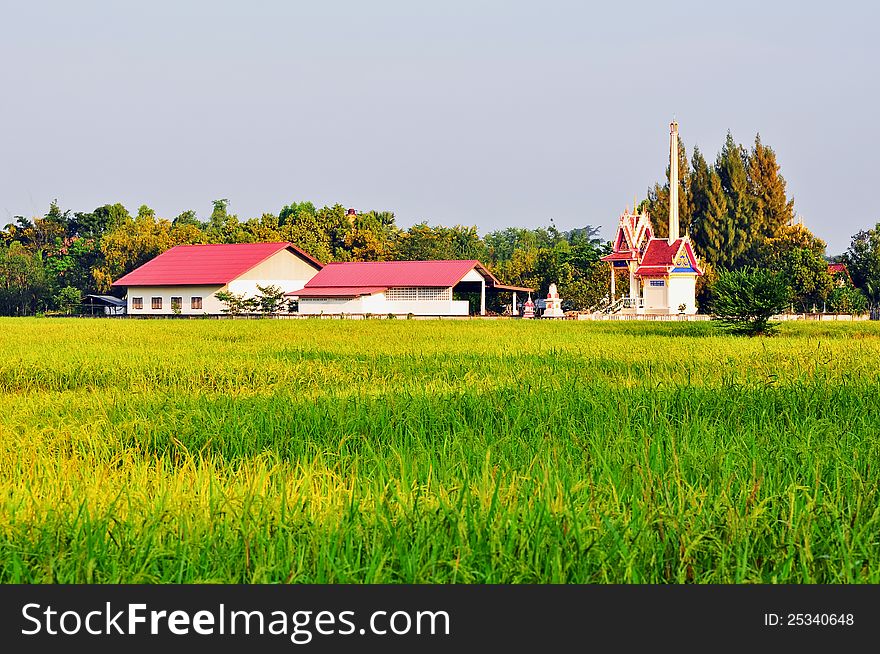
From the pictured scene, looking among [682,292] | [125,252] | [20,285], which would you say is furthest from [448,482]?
[125,252]

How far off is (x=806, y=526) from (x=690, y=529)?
1.42ft

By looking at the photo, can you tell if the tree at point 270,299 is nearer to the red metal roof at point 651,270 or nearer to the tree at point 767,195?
the red metal roof at point 651,270

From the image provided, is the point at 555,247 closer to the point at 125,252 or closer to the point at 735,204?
the point at 735,204

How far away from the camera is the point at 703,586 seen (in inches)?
134

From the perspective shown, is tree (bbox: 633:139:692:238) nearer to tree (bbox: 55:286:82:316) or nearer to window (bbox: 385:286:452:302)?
window (bbox: 385:286:452:302)

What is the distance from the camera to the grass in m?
3.64

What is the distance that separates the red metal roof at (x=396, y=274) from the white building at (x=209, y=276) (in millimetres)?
2166

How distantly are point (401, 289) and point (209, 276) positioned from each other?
405 inches

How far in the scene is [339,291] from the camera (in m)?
51.5

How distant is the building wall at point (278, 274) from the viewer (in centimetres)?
5316

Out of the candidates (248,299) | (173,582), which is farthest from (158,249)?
(173,582)

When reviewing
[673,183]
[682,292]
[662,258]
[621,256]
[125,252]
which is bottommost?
[682,292]

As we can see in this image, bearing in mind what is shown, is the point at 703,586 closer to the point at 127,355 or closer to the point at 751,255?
the point at 127,355

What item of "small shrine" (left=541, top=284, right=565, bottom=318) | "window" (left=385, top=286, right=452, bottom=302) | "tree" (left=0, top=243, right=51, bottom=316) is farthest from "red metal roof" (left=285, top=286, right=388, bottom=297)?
"tree" (left=0, top=243, right=51, bottom=316)
